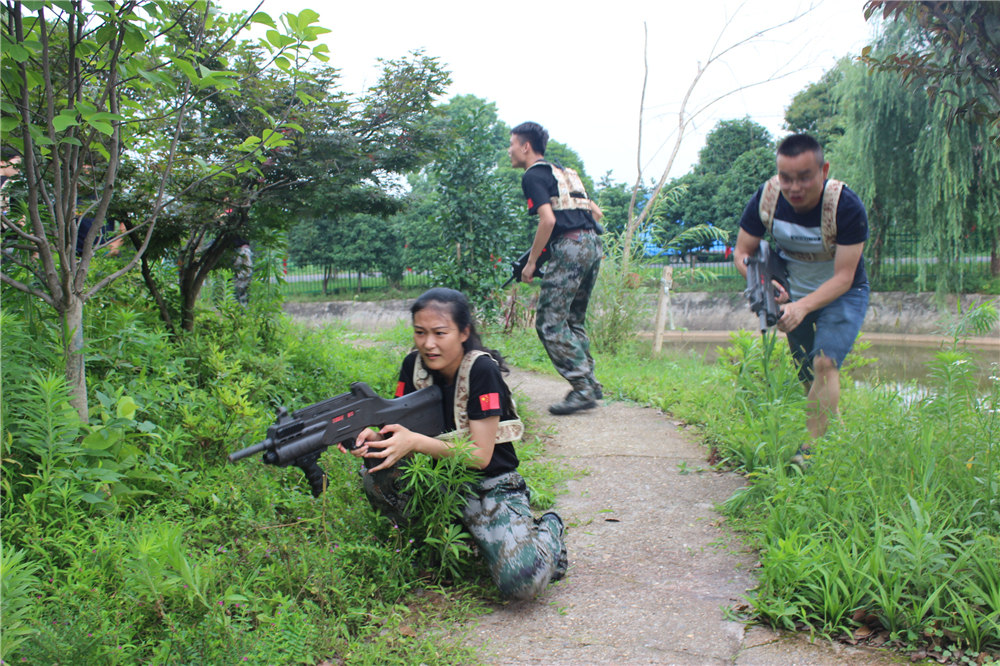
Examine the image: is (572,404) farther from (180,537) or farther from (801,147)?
(180,537)

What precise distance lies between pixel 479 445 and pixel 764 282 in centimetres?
199

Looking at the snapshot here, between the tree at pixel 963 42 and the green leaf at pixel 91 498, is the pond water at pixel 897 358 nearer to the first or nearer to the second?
the tree at pixel 963 42

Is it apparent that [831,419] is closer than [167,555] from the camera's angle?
No

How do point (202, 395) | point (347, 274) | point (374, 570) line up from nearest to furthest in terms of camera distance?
point (374, 570)
point (202, 395)
point (347, 274)

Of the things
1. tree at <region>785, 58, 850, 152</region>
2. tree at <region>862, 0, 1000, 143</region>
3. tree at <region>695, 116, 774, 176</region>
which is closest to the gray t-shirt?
tree at <region>862, 0, 1000, 143</region>

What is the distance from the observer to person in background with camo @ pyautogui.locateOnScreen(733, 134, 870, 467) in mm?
3436

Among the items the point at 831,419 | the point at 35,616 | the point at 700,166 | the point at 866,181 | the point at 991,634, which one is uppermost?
the point at 700,166

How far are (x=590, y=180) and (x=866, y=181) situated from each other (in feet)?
68.5

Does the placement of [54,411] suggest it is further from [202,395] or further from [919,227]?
[919,227]

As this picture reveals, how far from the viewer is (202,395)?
380 cm

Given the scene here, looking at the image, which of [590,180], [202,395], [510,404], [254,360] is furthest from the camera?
[590,180]

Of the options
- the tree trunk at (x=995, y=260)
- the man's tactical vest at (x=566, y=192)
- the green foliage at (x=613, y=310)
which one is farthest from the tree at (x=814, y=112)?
the man's tactical vest at (x=566, y=192)

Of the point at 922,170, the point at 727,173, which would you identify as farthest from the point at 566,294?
the point at 727,173

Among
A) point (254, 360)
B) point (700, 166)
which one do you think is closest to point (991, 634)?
point (254, 360)
